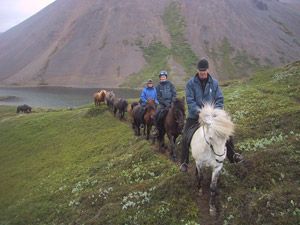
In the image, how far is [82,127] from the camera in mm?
44906

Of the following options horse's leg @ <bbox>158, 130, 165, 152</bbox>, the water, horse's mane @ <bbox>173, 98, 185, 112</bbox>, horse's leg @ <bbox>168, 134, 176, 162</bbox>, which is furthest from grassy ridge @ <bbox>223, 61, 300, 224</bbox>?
the water

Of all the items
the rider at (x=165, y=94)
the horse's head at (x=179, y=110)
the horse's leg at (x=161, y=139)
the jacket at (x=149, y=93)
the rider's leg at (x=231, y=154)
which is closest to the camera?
the rider's leg at (x=231, y=154)

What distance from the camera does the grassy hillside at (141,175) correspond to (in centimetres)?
1281

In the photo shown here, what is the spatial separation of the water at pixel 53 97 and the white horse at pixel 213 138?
91121 millimetres

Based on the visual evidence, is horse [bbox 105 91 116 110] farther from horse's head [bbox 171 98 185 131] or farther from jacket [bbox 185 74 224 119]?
jacket [bbox 185 74 224 119]

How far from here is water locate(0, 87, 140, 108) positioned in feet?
351

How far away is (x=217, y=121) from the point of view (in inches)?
444

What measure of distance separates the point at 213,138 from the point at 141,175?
901 centimetres

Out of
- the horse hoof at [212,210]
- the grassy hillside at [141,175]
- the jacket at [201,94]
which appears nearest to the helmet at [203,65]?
the jacket at [201,94]

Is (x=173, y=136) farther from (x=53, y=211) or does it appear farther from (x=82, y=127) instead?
(x=82, y=127)

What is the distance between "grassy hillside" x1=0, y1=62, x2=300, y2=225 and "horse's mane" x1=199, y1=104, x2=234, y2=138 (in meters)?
2.72

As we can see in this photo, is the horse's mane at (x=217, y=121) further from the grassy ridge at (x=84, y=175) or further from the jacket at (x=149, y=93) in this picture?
the jacket at (x=149, y=93)

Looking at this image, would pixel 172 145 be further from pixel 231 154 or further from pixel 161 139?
pixel 231 154

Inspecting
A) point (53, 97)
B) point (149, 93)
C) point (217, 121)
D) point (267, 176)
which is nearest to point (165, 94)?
point (149, 93)
